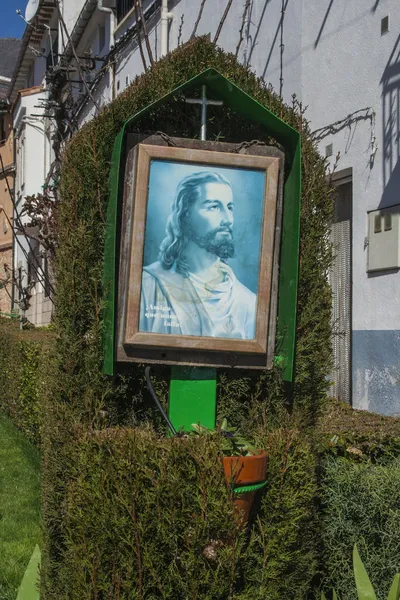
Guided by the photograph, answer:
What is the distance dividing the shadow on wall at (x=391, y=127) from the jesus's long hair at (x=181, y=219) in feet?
13.3

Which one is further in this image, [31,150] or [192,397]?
[31,150]

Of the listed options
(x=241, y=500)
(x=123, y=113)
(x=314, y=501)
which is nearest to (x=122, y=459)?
(x=241, y=500)

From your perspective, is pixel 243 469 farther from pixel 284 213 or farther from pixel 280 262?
pixel 284 213

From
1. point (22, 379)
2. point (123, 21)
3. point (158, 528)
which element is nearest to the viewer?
point (158, 528)

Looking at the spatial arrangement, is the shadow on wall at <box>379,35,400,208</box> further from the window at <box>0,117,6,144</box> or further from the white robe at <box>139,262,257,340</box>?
the window at <box>0,117,6,144</box>

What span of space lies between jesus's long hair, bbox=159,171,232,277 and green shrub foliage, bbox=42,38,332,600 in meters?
0.37

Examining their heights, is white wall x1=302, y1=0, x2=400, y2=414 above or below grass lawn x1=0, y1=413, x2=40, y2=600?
above

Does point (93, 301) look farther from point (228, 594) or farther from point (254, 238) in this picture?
point (228, 594)

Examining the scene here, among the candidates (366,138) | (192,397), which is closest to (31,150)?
(366,138)

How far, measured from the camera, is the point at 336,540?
4.33m

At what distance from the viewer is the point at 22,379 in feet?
35.7

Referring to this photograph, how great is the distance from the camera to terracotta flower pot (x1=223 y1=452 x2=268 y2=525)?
3.56m

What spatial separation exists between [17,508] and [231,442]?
4.08 metres

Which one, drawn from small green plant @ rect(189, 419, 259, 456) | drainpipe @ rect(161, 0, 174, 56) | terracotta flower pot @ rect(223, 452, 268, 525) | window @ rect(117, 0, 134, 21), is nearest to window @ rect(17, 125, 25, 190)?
window @ rect(117, 0, 134, 21)
